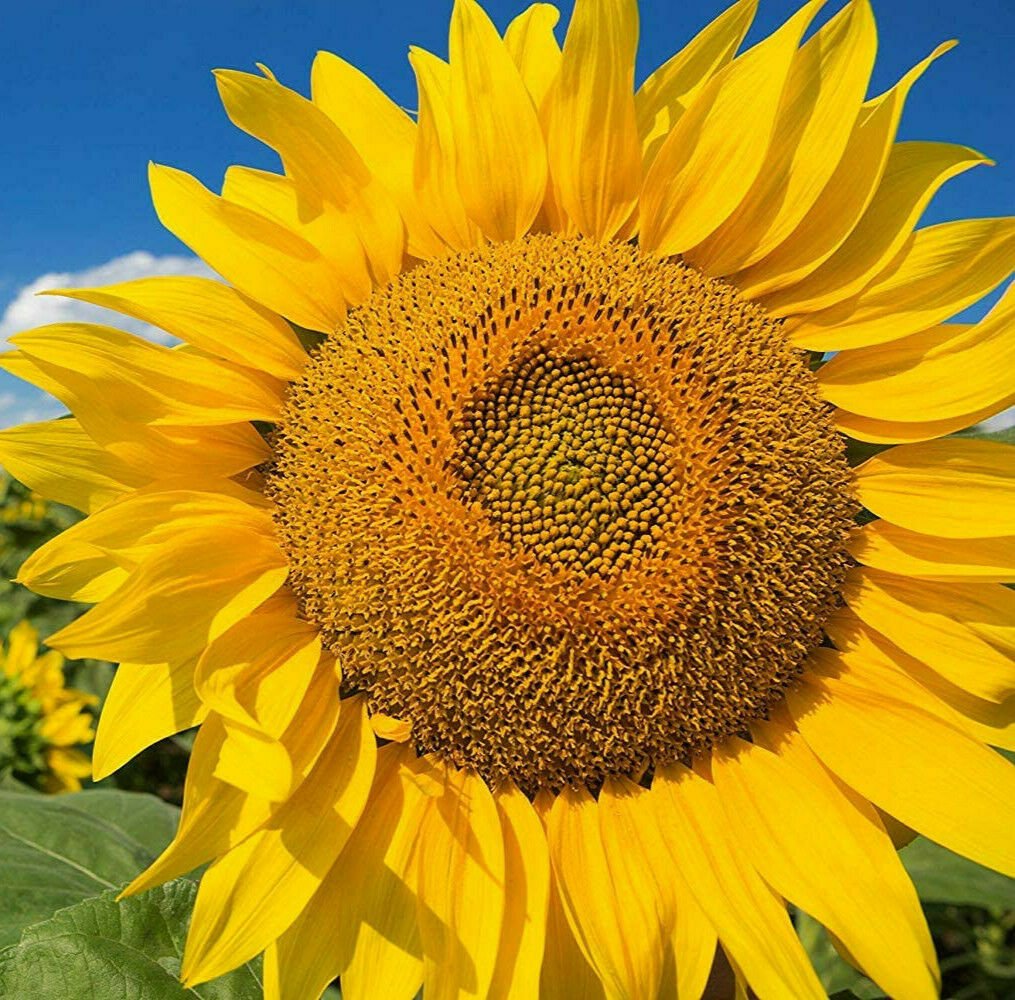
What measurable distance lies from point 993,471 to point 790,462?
464 mm

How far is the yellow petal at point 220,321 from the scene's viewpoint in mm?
2145

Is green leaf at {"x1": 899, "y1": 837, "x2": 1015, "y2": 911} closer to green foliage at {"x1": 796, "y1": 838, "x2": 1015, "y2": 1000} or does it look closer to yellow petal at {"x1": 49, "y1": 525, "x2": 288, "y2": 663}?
green foliage at {"x1": 796, "y1": 838, "x2": 1015, "y2": 1000}

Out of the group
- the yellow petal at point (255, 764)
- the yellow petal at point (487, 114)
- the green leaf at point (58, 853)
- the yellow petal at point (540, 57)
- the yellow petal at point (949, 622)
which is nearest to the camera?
the yellow petal at point (255, 764)

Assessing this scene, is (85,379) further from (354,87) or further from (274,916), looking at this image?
(274,916)

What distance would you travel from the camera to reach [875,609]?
219 centimetres

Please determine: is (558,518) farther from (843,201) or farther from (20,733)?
(20,733)

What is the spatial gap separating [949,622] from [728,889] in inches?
27.8

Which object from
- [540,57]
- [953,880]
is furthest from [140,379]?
[953,880]

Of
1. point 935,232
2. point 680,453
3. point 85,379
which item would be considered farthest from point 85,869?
point 935,232

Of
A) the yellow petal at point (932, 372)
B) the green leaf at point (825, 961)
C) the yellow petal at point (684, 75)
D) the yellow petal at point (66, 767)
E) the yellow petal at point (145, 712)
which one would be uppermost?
the yellow petal at point (684, 75)


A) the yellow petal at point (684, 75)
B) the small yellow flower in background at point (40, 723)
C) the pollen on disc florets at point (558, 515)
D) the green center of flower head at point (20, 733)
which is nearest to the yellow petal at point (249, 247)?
the pollen on disc florets at point (558, 515)

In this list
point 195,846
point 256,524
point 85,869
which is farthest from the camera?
point 85,869

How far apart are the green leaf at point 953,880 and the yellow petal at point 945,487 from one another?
1.25 metres

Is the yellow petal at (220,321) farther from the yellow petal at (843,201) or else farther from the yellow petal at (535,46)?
the yellow petal at (843,201)
